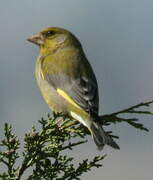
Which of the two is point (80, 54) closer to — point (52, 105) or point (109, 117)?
point (52, 105)

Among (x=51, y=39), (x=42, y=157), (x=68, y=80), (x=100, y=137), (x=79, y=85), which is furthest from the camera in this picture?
(x=51, y=39)

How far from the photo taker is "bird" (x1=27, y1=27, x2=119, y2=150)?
5367 mm

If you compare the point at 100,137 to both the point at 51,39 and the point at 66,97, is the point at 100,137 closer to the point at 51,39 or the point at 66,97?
the point at 66,97

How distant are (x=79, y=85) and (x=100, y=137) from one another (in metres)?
0.99

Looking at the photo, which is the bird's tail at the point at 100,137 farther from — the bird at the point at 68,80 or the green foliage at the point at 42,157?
the green foliage at the point at 42,157

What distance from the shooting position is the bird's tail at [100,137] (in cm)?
493

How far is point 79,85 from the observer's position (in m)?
5.91

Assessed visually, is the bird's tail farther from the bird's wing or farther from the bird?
the bird's wing

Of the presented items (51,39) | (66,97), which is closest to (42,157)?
(66,97)

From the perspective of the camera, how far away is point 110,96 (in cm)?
19375

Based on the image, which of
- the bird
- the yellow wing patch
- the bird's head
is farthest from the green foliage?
the bird's head

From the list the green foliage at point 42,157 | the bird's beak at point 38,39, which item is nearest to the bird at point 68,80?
the bird's beak at point 38,39

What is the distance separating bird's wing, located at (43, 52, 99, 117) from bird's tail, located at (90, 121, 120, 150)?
140mm

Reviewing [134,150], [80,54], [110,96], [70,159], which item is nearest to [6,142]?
[70,159]
